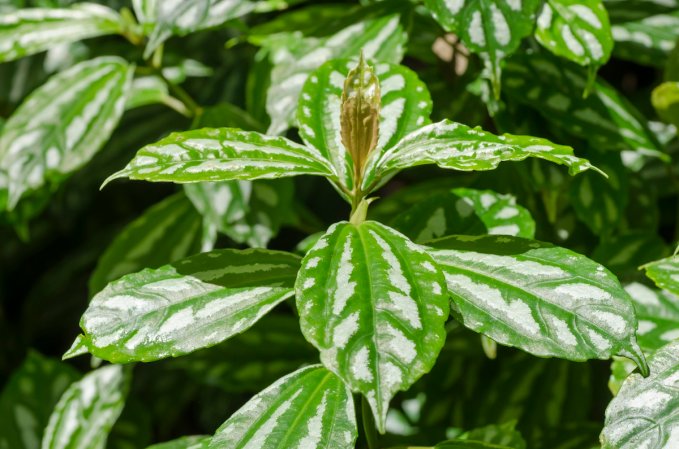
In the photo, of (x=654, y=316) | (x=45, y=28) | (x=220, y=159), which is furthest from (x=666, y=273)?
(x=45, y=28)

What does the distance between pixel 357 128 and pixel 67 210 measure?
112cm

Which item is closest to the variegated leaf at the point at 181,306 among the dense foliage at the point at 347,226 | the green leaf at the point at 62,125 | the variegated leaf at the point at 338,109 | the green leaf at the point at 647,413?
the dense foliage at the point at 347,226

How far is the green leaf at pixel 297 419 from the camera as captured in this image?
0.71 meters

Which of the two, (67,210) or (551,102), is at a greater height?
(551,102)

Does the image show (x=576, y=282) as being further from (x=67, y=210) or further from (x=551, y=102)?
(x=67, y=210)

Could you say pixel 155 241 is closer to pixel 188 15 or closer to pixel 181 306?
pixel 188 15

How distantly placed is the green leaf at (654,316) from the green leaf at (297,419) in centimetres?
34

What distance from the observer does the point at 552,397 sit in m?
1.27

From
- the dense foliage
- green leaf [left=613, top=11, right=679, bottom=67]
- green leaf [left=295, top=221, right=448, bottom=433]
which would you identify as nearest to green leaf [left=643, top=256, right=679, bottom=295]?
the dense foliage

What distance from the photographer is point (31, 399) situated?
1430 millimetres

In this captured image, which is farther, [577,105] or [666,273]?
[577,105]

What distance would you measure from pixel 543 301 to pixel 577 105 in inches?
18.3

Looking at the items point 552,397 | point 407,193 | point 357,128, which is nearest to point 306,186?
point 407,193

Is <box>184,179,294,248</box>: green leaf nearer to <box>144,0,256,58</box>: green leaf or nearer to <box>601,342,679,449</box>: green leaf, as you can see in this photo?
<box>144,0,256,58</box>: green leaf
